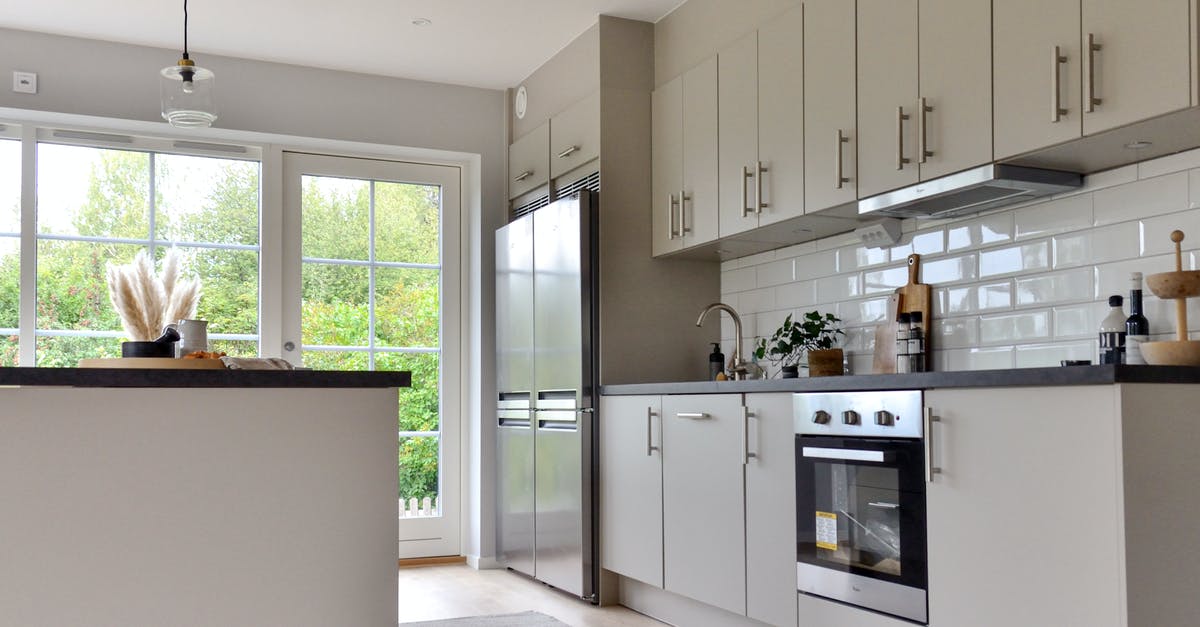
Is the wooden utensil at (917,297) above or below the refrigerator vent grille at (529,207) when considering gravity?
below

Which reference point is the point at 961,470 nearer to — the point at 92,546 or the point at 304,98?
the point at 92,546

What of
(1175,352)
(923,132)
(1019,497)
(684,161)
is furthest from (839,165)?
(1019,497)

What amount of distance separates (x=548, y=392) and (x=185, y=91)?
205 cm

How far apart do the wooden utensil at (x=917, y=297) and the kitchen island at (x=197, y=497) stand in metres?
1.81

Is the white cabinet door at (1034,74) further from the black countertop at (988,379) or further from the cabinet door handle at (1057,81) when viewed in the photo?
the black countertop at (988,379)

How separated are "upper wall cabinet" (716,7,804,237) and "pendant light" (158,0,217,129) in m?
1.80

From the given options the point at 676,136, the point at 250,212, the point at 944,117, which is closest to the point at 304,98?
the point at 250,212

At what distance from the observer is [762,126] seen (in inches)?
148

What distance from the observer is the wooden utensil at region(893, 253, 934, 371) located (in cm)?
341

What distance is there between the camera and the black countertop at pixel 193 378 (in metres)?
2.01

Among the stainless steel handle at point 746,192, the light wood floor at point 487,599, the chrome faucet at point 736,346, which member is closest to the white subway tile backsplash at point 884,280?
the stainless steel handle at point 746,192

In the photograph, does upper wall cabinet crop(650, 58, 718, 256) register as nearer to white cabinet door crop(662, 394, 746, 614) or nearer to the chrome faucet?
the chrome faucet

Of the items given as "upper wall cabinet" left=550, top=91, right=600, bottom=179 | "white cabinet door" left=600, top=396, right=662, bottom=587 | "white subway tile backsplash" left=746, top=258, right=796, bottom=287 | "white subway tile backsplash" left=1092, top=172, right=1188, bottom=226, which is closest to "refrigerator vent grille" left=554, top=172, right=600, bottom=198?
"upper wall cabinet" left=550, top=91, right=600, bottom=179

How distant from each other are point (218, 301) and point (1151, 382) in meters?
4.15
